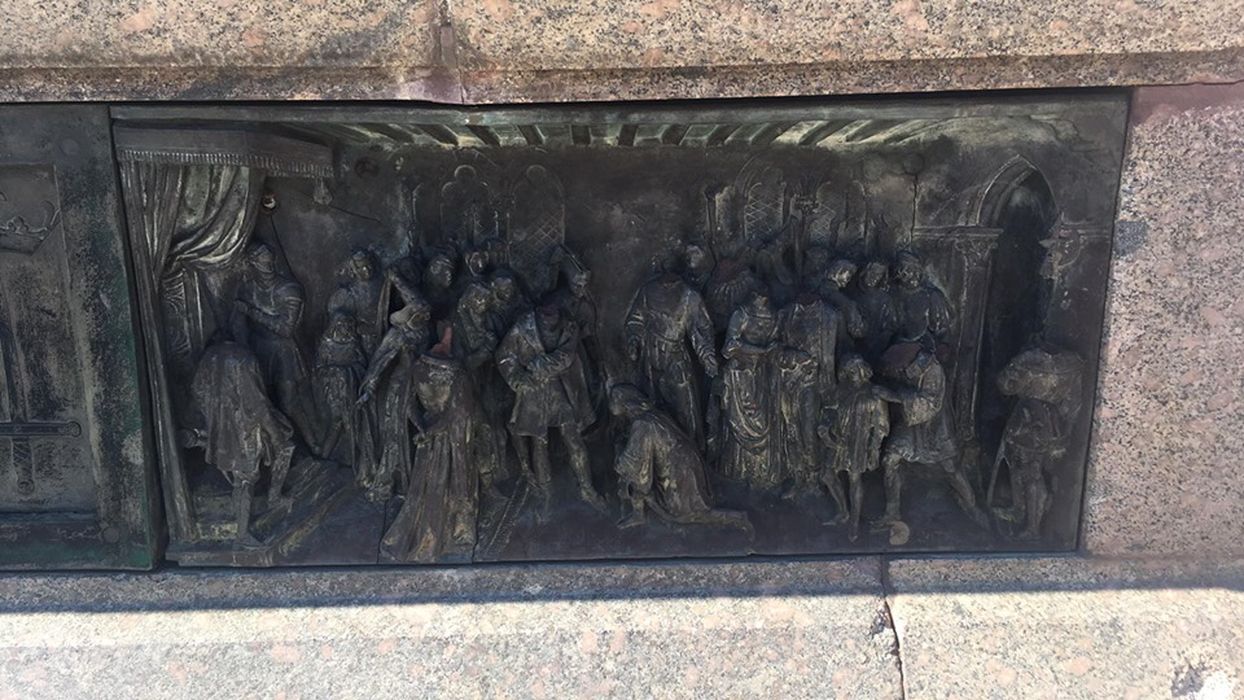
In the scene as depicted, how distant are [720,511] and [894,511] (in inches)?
26.1

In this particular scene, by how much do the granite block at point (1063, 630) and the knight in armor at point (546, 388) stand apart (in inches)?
50.6

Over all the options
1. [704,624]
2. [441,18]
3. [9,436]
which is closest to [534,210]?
[441,18]

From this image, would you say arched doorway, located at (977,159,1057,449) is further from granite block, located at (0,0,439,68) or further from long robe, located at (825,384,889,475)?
granite block, located at (0,0,439,68)

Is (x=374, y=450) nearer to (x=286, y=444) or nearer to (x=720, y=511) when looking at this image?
(x=286, y=444)

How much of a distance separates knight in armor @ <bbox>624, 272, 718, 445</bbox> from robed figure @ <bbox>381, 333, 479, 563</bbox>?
0.66 m

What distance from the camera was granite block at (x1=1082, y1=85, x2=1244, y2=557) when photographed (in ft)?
9.53

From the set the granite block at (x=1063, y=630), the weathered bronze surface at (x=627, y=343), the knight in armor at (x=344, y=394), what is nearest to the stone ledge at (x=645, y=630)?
the granite block at (x=1063, y=630)

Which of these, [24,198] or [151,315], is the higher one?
[24,198]

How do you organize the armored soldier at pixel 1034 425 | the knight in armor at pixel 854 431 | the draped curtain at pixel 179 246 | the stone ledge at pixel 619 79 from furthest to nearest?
the knight in armor at pixel 854 431 < the armored soldier at pixel 1034 425 < the draped curtain at pixel 179 246 < the stone ledge at pixel 619 79

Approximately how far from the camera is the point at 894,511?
11.1 feet

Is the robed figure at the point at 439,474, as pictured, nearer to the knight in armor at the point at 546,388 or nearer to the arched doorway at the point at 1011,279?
the knight in armor at the point at 546,388

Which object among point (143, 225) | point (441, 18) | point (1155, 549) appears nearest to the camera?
point (441, 18)

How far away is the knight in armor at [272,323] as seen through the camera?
326cm

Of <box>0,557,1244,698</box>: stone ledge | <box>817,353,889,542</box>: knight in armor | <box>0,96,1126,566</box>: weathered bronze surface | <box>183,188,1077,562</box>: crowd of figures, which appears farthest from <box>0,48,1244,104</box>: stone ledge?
<box>0,557,1244,698</box>: stone ledge
